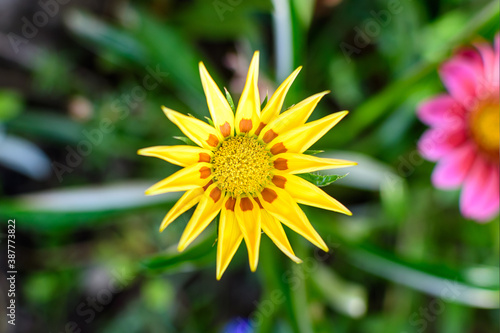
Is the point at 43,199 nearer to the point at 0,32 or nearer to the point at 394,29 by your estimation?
the point at 0,32

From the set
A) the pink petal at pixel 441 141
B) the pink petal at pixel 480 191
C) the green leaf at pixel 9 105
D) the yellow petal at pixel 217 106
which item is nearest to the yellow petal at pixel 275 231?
the yellow petal at pixel 217 106

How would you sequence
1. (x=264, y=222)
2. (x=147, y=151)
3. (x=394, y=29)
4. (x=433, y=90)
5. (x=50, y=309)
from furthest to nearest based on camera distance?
(x=50, y=309) → (x=394, y=29) → (x=433, y=90) → (x=264, y=222) → (x=147, y=151)

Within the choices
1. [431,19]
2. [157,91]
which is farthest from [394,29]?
[157,91]

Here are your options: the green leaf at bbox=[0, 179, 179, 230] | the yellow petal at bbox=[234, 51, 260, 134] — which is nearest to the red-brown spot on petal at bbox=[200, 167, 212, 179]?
the yellow petal at bbox=[234, 51, 260, 134]

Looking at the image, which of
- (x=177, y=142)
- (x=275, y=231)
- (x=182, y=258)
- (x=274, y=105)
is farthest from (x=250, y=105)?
(x=177, y=142)

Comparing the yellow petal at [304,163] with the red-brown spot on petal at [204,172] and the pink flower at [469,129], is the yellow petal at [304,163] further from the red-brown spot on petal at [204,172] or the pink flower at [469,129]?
the pink flower at [469,129]

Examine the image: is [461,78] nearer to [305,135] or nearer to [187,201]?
[305,135]

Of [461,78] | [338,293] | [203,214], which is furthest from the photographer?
[338,293]
